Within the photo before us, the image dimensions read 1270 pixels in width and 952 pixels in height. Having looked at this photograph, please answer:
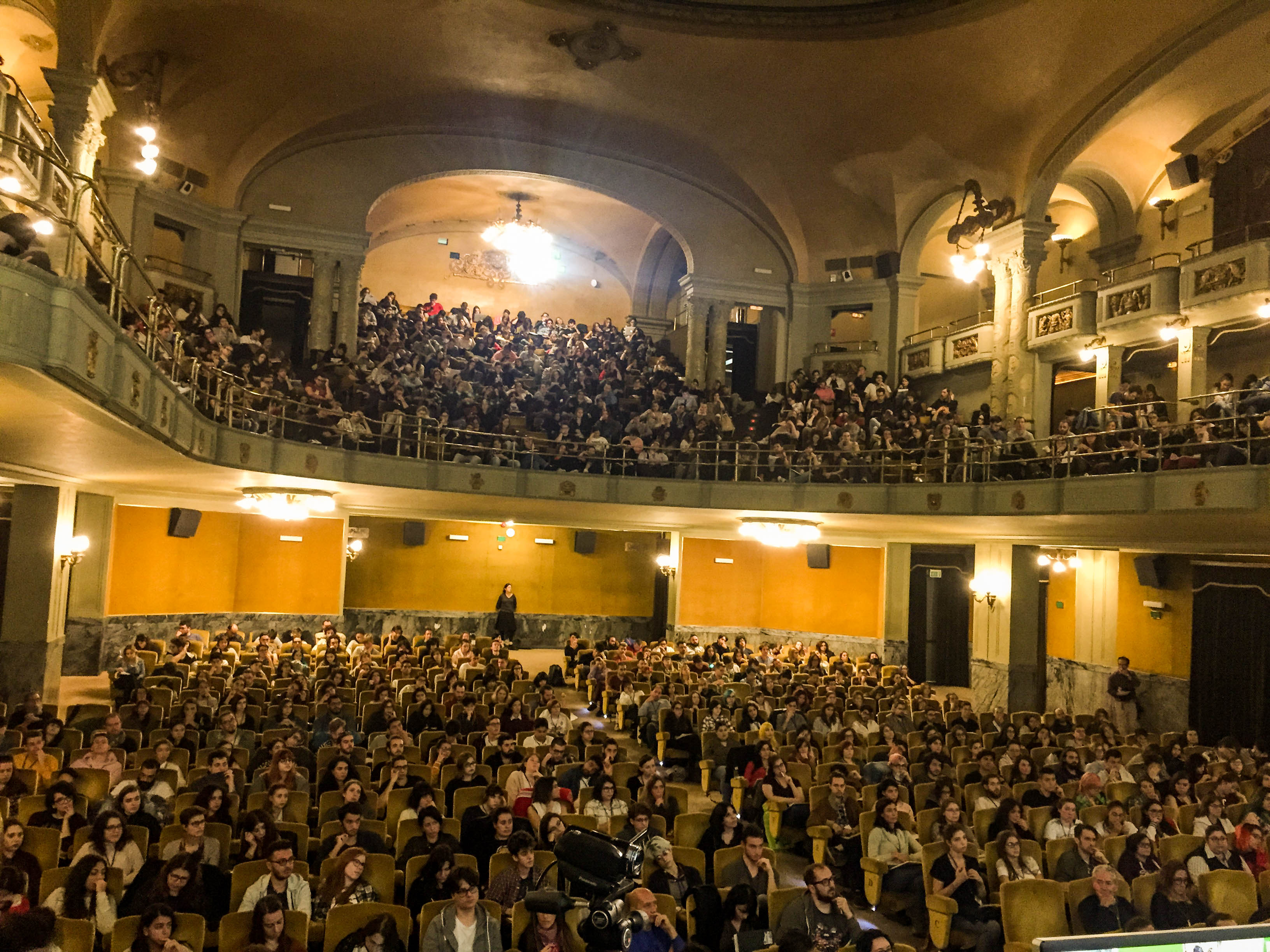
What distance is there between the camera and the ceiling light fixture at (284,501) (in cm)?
1452

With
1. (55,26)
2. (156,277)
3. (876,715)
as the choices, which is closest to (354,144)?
(156,277)

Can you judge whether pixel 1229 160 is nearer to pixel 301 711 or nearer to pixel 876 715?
pixel 876 715

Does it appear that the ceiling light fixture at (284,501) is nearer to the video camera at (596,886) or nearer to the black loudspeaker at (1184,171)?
the video camera at (596,886)

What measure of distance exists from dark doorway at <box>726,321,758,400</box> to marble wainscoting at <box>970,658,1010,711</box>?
953 cm

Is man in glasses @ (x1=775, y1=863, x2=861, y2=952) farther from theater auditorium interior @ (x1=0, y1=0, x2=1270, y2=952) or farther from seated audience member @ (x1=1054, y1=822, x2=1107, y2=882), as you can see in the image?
seated audience member @ (x1=1054, y1=822, x2=1107, y2=882)

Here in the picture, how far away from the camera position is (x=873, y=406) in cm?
2042

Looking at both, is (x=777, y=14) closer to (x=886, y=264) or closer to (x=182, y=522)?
(x=886, y=264)

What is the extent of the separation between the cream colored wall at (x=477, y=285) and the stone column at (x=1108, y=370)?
49.8ft

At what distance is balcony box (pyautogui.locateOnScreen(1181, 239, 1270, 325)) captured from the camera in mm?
14469

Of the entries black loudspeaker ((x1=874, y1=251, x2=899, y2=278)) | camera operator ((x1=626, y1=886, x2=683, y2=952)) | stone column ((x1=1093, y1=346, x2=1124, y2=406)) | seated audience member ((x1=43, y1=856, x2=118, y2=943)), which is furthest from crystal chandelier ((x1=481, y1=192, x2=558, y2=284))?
camera operator ((x1=626, y1=886, x2=683, y2=952))

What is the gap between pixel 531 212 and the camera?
1101 inches

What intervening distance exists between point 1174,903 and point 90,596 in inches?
636

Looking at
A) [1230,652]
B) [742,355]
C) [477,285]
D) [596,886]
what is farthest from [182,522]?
[1230,652]

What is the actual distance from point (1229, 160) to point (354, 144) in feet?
58.0
